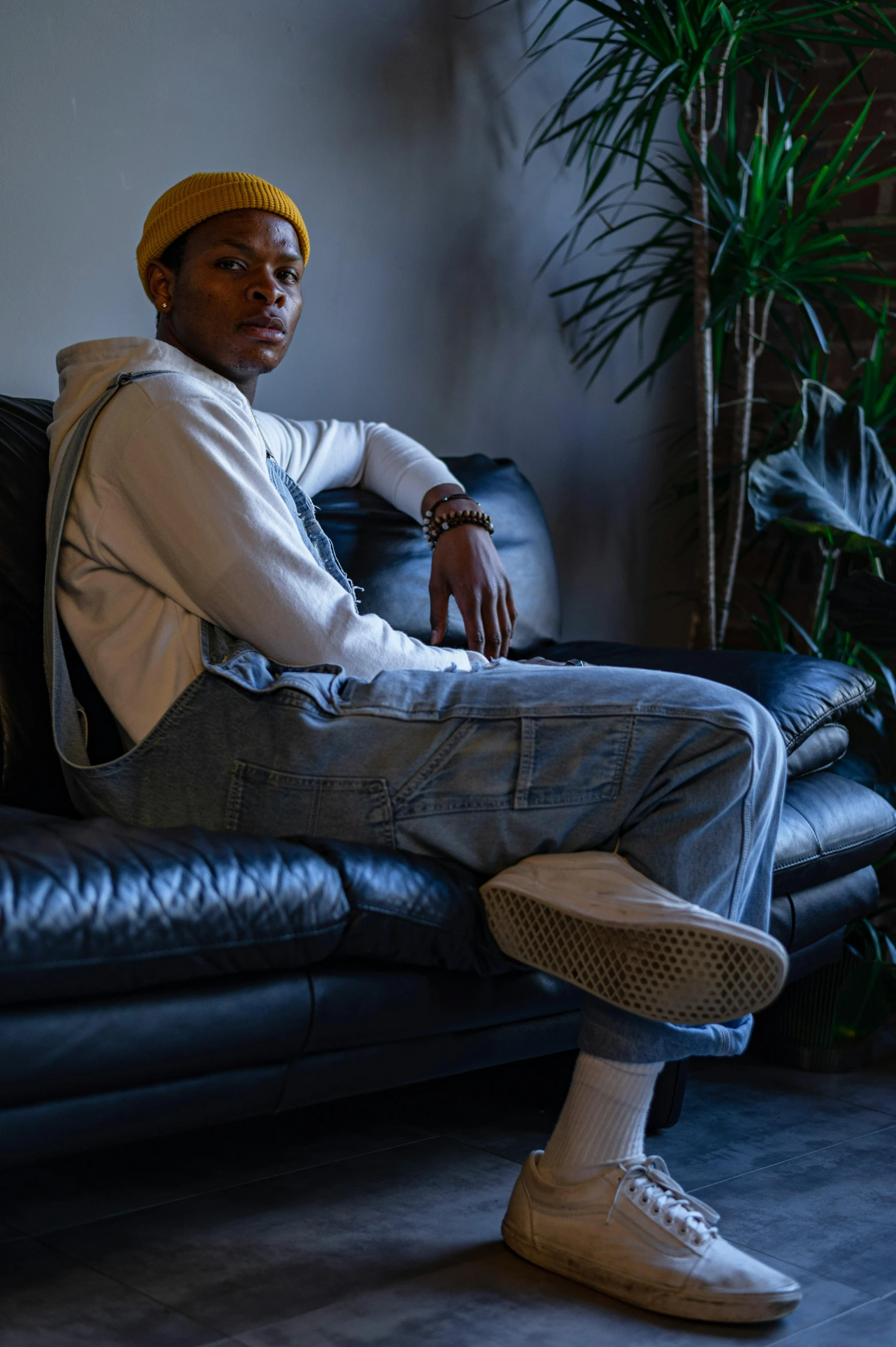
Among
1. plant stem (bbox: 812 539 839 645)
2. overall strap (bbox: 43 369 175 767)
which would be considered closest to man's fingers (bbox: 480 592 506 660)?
overall strap (bbox: 43 369 175 767)

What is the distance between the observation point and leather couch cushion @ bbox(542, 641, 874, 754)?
188 cm

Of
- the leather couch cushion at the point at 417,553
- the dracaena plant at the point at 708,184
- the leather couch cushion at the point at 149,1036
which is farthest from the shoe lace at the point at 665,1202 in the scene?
the dracaena plant at the point at 708,184

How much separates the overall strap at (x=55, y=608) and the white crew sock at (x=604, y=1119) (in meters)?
0.64

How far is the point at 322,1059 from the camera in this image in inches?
51.0

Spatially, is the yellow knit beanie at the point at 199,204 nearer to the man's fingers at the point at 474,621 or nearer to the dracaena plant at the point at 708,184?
the man's fingers at the point at 474,621

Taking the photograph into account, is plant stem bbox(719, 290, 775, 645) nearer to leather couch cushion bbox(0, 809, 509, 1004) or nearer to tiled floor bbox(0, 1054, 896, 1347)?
tiled floor bbox(0, 1054, 896, 1347)

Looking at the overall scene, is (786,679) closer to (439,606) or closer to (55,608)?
(439,606)

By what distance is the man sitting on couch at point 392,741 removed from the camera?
50.2 inches

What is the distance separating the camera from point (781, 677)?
1.96m

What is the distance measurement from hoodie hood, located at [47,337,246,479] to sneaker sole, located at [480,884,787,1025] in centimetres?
71

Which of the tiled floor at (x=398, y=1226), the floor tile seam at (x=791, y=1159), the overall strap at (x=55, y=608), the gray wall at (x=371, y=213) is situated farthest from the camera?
the gray wall at (x=371, y=213)

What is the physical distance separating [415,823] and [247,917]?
23cm

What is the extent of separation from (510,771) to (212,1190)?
0.60 metres

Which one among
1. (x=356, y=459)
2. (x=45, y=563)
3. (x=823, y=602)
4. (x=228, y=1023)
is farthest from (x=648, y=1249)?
(x=823, y=602)
